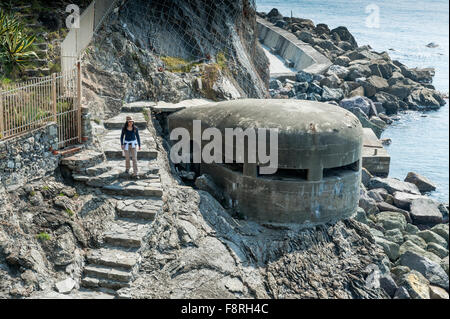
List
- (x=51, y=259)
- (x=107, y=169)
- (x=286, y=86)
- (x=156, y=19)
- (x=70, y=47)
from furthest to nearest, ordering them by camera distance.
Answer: (x=286, y=86)
(x=156, y=19)
(x=70, y=47)
(x=107, y=169)
(x=51, y=259)

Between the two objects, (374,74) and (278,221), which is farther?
(374,74)

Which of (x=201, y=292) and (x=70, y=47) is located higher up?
(x=70, y=47)

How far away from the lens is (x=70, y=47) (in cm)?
1564

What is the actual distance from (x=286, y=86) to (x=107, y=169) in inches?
1028

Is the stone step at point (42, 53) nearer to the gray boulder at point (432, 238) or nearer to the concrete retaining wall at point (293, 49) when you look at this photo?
the gray boulder at point (432, 238)

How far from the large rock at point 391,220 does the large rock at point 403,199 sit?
1691 mm

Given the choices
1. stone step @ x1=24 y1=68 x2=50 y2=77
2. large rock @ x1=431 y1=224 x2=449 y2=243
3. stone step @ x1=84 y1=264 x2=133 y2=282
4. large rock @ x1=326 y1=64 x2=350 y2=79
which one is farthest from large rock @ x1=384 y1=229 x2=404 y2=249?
large rock @ x1=326 y1=64 x2=350 y2=79

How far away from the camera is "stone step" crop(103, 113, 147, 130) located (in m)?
15.1

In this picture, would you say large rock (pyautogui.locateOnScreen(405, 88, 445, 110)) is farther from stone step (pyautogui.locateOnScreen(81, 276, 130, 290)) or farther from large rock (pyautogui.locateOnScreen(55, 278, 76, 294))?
large rock (pyautogui.locateOnScreen(55, 278, 76, 294))

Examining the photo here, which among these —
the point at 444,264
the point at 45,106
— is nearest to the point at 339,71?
the point at 444,264

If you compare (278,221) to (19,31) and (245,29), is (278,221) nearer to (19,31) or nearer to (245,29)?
(19,31)

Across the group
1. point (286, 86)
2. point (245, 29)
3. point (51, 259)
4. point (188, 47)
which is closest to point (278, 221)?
point (51, 259)

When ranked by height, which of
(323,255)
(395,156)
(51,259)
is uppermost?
(51,259)

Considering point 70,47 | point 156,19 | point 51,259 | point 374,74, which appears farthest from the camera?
point 374,74
